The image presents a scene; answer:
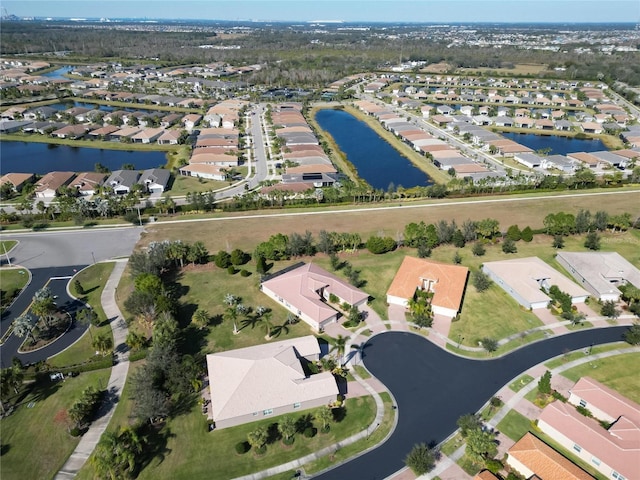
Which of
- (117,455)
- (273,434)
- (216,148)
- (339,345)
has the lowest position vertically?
(273,434)

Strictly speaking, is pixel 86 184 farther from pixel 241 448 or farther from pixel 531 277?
pixel 531 277

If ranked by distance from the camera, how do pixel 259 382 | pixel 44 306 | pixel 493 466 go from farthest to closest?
pixel 44 306
pixel 259 382
pixel 493 466

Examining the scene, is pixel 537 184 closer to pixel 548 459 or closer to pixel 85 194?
pixel 548 459

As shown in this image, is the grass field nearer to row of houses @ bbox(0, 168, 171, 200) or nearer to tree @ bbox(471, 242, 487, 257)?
tree @ bbox(471, 242, 487, 257)

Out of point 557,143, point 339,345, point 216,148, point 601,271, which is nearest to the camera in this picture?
→ point 339,345

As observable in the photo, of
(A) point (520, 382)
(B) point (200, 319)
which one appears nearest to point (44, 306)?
(B) point (200, 319)

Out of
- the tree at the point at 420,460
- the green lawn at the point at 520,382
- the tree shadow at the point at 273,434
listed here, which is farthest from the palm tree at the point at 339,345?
the green lawn at the point at 520,382
